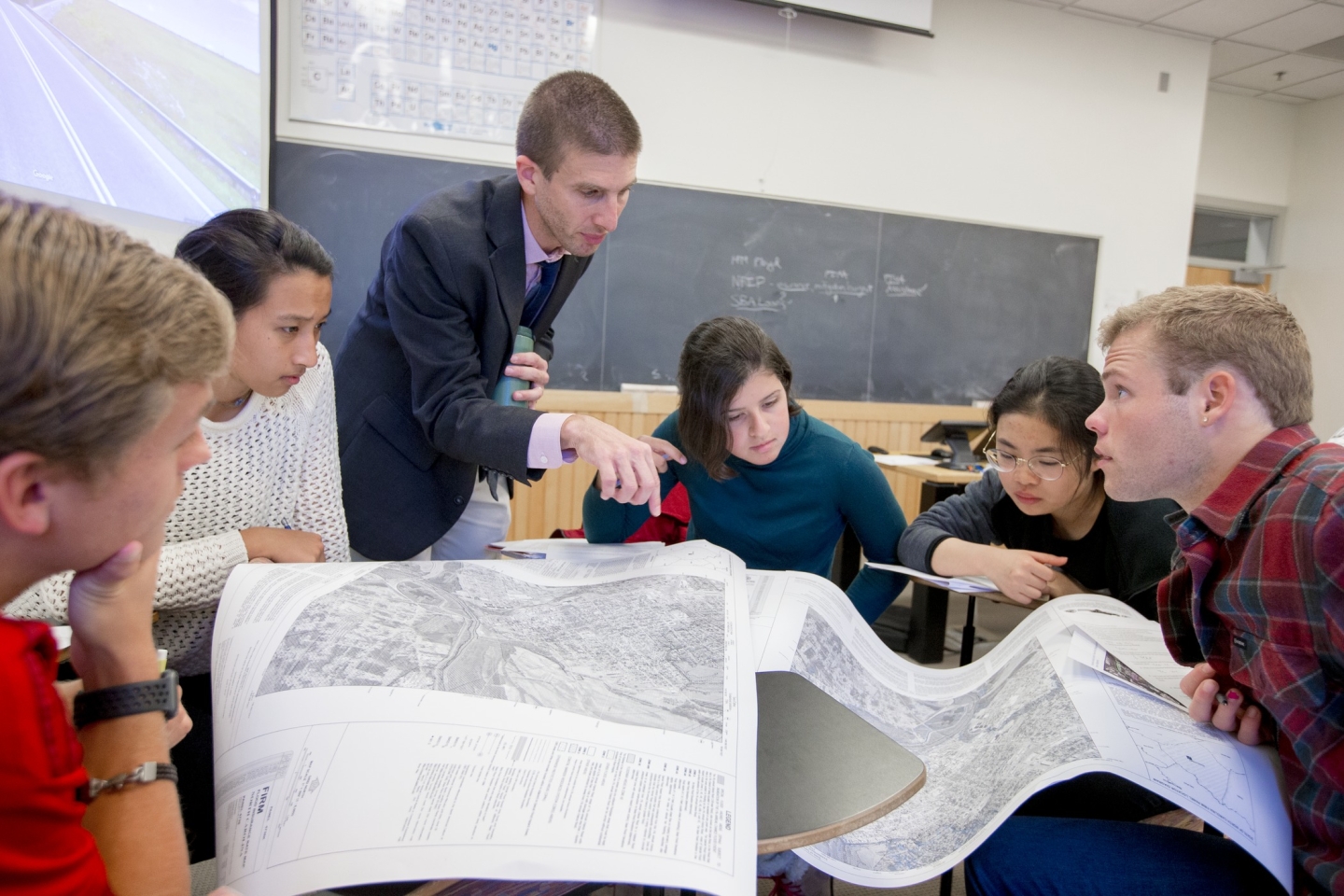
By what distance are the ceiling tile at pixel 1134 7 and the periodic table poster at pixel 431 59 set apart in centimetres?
267

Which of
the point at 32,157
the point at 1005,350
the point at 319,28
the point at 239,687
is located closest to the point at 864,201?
the point at 1005,350

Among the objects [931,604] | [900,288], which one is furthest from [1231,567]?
[900,288]

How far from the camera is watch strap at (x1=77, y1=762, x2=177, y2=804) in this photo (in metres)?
0.56

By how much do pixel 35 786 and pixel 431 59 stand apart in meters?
3.42

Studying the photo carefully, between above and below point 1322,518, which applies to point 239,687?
below

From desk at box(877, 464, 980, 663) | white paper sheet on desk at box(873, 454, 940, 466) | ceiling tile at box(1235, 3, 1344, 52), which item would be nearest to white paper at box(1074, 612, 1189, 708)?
desk at box(877, 464, 980, 663)

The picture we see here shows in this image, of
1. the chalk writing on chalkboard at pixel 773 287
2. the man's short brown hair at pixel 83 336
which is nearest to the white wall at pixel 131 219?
the man's short brown hair at pixel 83 336

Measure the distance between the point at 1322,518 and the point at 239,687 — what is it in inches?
37.5

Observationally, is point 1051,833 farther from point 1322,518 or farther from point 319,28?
point 319,28

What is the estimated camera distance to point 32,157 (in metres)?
1.52

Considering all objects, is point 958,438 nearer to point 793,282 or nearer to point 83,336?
point 793,282

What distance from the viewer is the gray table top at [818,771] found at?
0.61 m

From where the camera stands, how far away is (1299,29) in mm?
4465

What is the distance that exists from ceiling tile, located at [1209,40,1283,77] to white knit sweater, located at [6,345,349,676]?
5.56 metres
